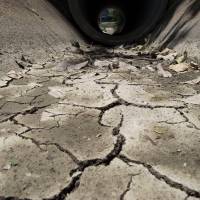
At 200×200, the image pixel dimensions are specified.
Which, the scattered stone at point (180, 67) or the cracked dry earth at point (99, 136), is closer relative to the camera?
the cracked dry earth at point (99, 136)

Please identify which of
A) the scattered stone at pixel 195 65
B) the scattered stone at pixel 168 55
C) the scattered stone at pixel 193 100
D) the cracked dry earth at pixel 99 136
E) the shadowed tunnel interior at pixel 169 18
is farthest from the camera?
the shadowed tunnel interior at pixel 169 18

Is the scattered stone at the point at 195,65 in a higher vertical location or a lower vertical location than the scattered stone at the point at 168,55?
lower

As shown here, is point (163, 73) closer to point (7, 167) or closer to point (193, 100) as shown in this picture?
point (193, 100)

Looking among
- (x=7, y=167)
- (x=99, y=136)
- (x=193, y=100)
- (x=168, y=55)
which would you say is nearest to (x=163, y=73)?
(x=168, y=55)

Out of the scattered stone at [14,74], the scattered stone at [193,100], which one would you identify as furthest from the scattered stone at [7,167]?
the scattered stone at [14,74]

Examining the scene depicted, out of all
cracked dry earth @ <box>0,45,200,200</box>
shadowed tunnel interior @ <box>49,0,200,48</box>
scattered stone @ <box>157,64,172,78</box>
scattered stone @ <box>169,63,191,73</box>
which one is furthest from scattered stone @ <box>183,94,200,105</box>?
shadowed tunnel interior @ <box>49,0,200,48</box>

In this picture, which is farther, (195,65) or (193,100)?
(195,65)

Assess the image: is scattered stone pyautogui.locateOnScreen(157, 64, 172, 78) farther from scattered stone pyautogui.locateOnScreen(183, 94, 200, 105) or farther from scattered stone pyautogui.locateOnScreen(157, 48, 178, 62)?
scattered stone pyautogui.locateOnScreen(183, 94, 200, 105)

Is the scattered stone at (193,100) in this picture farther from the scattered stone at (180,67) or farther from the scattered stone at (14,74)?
the scattered stone at (14,74)
